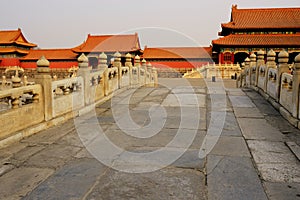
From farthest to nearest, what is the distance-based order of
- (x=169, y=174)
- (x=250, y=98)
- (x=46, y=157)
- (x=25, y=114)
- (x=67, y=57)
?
(x=67, y=57)
(x=250, y=98)
(x=25, y=114)
(x=46, y=157)
(x=169, y=174)

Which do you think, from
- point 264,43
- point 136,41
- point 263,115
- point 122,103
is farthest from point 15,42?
point 263,115

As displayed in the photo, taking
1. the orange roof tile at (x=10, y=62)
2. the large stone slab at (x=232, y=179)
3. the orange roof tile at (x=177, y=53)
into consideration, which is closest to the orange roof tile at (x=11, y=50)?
the orange roof tile at (x=10, y=62)

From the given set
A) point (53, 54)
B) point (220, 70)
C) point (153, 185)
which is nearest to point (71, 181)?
point (153, 185)

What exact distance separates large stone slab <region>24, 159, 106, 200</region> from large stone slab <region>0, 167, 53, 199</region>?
9 cm

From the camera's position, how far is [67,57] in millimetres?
36469

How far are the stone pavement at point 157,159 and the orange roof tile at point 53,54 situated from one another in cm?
3252

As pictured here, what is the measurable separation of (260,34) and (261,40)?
1235 mm

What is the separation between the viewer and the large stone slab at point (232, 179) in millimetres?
2549

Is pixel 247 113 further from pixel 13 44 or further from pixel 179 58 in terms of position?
pixel 13 44

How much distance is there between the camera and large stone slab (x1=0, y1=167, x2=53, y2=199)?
2.61 meters

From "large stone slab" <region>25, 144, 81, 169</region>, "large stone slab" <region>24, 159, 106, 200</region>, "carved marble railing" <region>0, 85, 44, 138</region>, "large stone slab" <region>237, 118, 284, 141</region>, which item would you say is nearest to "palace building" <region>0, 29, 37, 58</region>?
"carved marble railing" <region>0, 85, 44, 138</region>

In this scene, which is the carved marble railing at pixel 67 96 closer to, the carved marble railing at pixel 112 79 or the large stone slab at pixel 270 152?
the carved marble railing at pixel 112 79

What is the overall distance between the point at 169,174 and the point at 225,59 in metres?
27.4

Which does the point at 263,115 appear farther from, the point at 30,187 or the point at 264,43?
the point at 264,43
